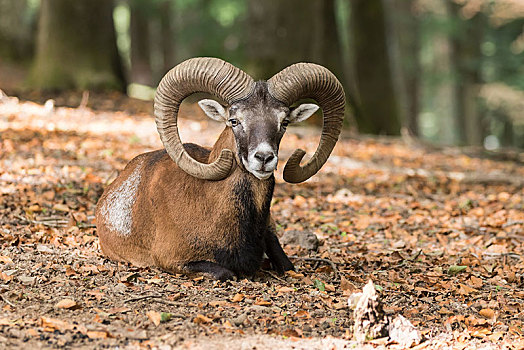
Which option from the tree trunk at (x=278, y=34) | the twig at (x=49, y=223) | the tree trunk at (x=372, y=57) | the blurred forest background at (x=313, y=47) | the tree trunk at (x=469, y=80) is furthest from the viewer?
the tree trunk at (x=469, y=80)

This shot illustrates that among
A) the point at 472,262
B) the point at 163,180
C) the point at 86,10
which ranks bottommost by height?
the point at 472,262

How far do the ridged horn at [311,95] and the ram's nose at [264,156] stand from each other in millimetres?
826

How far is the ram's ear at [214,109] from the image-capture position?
25.3 ft

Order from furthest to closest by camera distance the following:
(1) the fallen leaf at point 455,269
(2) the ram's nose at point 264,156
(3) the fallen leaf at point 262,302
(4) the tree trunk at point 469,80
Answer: (4) the tree trunk at point 469,80
(1) the fallen leaf at point 455,269
(2) the ram's nose at point 264,156
(3) the fallen leaf at point 262,302

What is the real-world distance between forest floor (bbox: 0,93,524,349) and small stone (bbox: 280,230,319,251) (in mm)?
99

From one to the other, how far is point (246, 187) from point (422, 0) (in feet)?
100

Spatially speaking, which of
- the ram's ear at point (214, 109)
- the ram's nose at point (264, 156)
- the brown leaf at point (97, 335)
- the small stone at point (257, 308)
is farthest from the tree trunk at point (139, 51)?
the brown leaf at point (97, 335)

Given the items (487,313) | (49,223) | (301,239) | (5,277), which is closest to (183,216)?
(5,277)

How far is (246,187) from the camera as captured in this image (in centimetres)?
756

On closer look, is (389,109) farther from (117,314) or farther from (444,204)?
(117,314)

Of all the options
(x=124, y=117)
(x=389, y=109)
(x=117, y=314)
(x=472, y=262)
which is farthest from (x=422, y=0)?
(x=117, y=314)

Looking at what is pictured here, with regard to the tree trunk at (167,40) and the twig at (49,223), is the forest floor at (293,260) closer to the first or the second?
the twig at (49,223)

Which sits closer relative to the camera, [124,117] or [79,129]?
[79,129]

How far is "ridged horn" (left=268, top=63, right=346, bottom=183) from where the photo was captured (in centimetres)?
759
